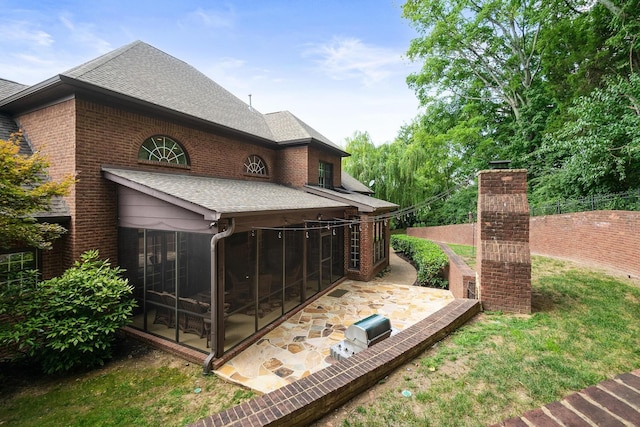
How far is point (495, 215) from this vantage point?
5.25 m

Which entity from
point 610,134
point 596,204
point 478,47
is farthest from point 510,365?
point 478,47

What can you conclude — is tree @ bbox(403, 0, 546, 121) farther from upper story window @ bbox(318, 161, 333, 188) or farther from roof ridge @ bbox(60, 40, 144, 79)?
roof ridge @ bbox(60, 40, 144, 79)

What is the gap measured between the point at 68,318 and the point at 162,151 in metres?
4.67

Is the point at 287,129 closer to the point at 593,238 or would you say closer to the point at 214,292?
the point at 214,292

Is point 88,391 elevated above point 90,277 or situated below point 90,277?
below

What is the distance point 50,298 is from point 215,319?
3.07 meters

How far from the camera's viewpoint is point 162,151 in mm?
7656

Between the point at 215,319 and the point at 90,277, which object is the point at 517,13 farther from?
the point at 90,277

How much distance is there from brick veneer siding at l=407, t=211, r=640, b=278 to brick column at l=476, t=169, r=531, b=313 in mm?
5249

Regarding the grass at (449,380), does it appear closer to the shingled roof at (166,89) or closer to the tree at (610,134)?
the tree at (610,134)

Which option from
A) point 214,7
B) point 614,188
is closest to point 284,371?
point 614,188

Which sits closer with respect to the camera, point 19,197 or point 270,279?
point 19,197

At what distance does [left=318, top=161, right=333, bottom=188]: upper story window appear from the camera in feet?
42.7

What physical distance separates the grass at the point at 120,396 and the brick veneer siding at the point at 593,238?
10.7 meters
